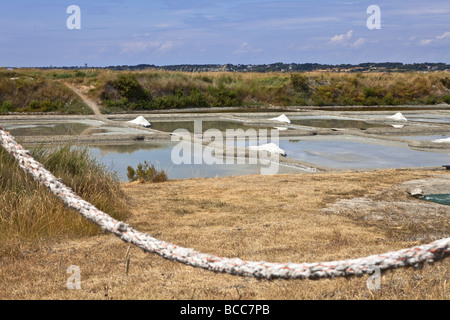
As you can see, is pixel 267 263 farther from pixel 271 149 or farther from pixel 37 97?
pixel 37 97

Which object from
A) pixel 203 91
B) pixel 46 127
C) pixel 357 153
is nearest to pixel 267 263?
pixel 357 153

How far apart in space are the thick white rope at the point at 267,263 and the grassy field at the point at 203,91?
21.7m

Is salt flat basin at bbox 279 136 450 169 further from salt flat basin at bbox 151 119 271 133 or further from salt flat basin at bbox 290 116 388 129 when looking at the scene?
salt flat basin at bbox 290 116 388 129

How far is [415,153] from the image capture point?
43.2 ft

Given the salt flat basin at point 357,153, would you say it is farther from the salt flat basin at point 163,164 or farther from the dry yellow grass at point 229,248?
the dry yellow grass at point 229,248

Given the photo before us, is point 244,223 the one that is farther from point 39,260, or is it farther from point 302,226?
point 39,260

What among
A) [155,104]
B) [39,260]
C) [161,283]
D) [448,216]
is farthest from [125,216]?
[155,104]

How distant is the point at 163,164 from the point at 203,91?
64.9 feet

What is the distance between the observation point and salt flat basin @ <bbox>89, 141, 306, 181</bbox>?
10062 mm

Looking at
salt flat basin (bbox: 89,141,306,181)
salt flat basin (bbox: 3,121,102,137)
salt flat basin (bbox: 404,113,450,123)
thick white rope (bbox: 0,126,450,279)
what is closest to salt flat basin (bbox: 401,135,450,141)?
salt flat basin (bbox: 404,113,450,123)

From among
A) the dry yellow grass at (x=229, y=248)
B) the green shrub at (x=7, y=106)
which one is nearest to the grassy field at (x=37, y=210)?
the dry yellow grass at (x=229, y=248)

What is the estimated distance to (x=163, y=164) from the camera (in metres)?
11.1
